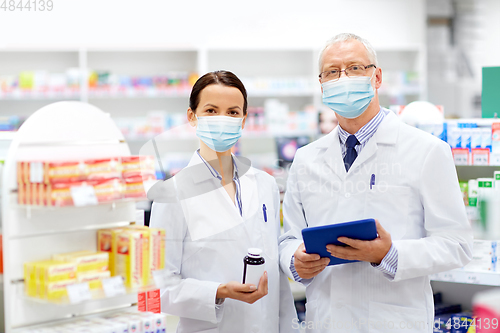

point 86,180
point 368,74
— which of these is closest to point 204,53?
point 368,74

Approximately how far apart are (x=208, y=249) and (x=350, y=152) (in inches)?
27.8

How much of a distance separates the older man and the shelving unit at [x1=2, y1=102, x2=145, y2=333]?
29.3 inches

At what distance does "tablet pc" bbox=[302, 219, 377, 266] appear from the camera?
1681mm

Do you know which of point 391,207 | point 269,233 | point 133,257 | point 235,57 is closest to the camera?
point 133,257

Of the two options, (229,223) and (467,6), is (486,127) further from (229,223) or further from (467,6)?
(467,6)

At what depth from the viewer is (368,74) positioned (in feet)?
6.75

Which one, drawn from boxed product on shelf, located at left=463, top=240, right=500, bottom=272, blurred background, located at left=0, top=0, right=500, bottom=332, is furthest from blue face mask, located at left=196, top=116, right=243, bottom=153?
blurred background, located at left=0, top=0, right=500, bottom=332

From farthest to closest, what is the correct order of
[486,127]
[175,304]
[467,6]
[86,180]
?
[467,6], [486,127], [175,304], [86,180]

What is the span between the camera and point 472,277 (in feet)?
9.25

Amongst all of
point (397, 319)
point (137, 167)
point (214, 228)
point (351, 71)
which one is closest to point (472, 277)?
point (397, 319)

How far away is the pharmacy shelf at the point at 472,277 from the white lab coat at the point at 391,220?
904mm

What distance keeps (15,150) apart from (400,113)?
96.6 inches

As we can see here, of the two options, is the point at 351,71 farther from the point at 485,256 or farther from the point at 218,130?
the point at 485,256

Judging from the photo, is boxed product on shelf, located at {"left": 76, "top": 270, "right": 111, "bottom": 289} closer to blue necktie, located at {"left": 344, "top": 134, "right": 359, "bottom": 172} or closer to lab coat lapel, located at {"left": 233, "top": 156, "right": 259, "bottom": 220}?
lab coat lapel, located at {"left": 233, "top": 156, "right": 259, "bottom": 220}
